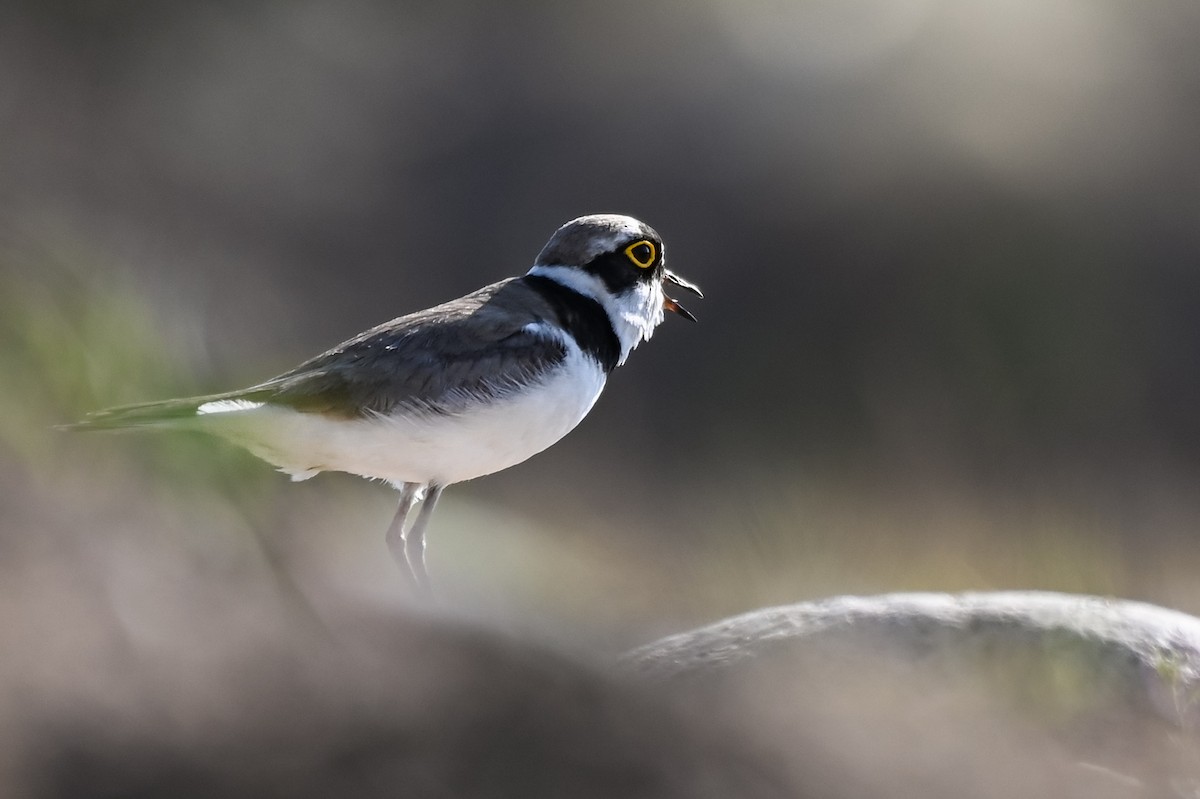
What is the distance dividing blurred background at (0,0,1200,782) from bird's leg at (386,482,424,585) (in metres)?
0.19

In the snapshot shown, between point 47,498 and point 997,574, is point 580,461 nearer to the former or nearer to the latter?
point 997,574

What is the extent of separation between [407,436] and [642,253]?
4.31 feet

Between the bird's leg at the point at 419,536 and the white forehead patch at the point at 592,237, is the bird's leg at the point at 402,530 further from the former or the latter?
the white forehead patch at the point at 592,237

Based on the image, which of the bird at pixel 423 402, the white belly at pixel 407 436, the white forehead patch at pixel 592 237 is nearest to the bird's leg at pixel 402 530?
the bird at pixel 423 402

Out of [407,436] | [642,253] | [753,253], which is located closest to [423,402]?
[407,436]

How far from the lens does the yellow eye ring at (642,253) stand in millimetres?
5047

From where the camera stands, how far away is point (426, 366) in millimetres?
4488

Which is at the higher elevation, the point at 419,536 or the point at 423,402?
the point at 423,402

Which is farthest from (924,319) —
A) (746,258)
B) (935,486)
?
(935,486)

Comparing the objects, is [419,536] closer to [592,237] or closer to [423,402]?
[423,402]

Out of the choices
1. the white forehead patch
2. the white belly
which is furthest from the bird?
the white forehead patch

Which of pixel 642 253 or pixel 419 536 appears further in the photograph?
pixel 642 253

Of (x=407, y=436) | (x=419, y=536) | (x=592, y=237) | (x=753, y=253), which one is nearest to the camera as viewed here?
(x=407, y=436)

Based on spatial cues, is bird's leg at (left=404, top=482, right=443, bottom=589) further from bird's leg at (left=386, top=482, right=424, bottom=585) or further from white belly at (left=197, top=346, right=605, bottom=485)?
white belly at (left=197, top=346, right=605, bottom=485)
